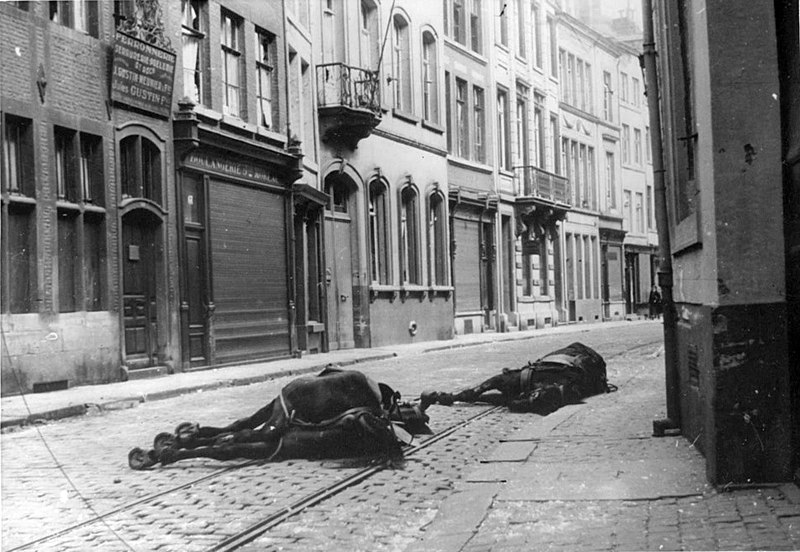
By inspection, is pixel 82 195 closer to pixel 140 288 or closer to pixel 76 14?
pixel 140 288

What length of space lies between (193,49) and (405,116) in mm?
1855

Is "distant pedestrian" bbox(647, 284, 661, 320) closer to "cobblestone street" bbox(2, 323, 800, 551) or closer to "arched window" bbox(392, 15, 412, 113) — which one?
"cobblestone street" bbox(2, 323, 800, 551)

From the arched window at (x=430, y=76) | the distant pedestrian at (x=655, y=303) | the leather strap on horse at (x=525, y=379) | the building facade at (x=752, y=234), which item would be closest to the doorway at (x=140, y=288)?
the arched window at (x=430, y=76)

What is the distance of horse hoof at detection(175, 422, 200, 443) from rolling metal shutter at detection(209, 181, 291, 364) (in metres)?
0.84

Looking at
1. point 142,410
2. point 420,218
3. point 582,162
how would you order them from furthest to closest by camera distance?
point 582,162 → point 142,410 → point 420,218

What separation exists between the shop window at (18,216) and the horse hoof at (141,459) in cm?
355

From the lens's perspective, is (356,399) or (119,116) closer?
(356,399)

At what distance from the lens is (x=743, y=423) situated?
5.05 meters

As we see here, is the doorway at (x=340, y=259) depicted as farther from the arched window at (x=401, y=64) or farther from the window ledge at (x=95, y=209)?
the window ledge at (x=95, y=209)

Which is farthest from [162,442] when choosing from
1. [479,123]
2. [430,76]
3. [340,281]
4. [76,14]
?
[76,14]

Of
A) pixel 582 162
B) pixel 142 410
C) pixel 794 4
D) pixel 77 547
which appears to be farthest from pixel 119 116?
pixel 794 4

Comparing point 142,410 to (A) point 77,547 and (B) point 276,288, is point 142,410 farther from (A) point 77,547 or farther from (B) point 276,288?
(A) point 77,547

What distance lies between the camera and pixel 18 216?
10086 mm

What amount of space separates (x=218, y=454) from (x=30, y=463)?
1.41 meters
